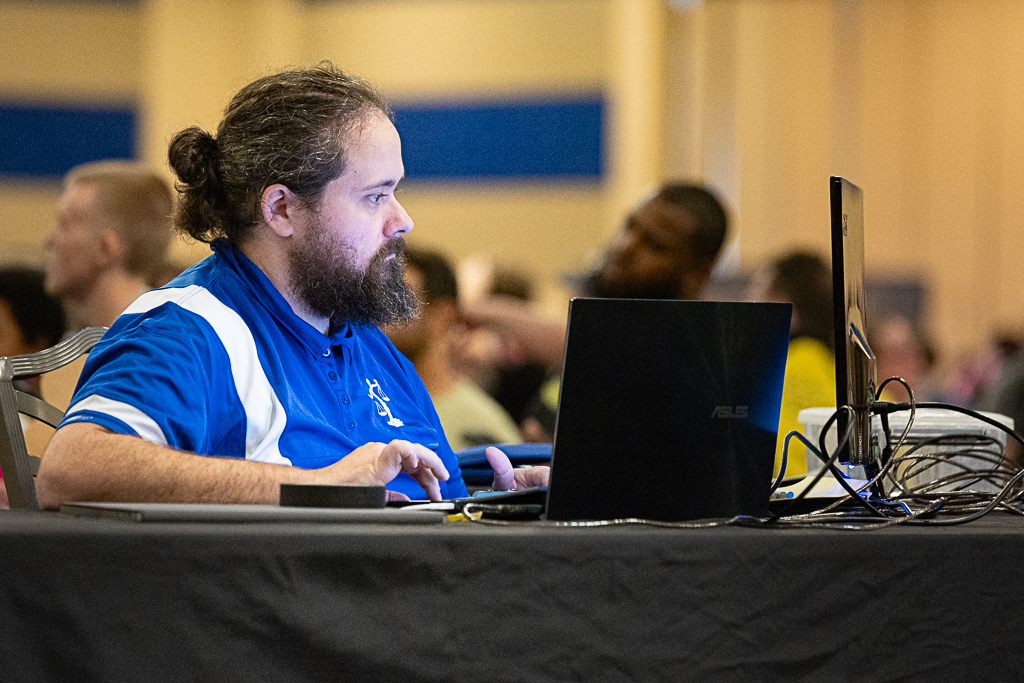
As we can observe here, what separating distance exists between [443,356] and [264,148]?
1.61m

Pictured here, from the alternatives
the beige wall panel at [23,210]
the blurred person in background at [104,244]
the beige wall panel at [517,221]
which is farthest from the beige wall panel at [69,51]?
the blurred person in background at [104,244]

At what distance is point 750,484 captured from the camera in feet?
3.67

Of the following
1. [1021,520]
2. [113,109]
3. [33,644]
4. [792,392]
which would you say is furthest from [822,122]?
[33,644]

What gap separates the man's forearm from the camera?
1173 mm

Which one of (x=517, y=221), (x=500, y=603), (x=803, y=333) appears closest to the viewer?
(x=500, y=603)

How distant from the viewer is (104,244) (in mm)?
2686

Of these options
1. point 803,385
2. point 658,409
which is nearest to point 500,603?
point 658,409

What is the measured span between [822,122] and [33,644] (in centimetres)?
918

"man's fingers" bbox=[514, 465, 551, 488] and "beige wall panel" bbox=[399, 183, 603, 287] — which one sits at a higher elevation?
"beige wall panel" bbox=[399, 183, 603, 287]

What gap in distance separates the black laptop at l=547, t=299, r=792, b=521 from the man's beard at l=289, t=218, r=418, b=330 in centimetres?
64

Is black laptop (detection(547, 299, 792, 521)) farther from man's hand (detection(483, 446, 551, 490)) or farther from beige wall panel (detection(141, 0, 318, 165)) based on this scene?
beige wall panel (detection(141, 0, 318, 165))

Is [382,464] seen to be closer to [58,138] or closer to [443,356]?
[443,356]

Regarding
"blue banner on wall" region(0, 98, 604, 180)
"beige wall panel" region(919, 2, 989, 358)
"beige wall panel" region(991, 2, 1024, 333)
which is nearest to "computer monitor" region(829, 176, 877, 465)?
"blue banner on wall" region(0, 98, 604, 180)

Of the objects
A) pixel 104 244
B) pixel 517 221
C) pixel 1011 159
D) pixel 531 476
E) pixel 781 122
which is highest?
pixel 781 122
